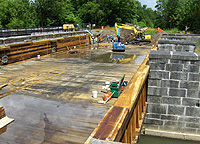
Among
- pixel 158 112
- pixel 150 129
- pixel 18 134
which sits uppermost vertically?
pixel 18 134

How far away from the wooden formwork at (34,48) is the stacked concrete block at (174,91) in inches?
558

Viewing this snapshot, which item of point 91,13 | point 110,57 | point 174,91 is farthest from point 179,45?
point 91,13

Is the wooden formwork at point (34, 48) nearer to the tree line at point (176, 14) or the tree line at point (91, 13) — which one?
A: the tree line at point (91, 13)

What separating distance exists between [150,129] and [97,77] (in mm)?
4986

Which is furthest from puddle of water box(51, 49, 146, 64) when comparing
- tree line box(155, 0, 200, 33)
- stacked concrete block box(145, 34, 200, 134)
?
tree line box(155, 0, 200, 33)

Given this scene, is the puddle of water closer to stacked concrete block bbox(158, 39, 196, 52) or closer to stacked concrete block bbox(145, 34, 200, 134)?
stacked concrete block bbox(158, 39, 196, 52)

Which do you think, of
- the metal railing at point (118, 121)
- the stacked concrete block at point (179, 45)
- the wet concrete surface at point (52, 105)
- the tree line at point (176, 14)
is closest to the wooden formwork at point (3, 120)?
the wet concrete surface at point (52, 105)

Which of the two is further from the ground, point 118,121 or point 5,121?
point 118,121

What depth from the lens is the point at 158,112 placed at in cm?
1099

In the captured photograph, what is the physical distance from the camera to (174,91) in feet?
34.4

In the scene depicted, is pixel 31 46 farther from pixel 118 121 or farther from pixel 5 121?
pixel 118 121

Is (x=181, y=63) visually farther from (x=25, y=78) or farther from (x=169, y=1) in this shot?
(x=169, y=1)

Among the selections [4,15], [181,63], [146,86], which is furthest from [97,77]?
[4,15]

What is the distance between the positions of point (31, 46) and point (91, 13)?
56.6 meters
